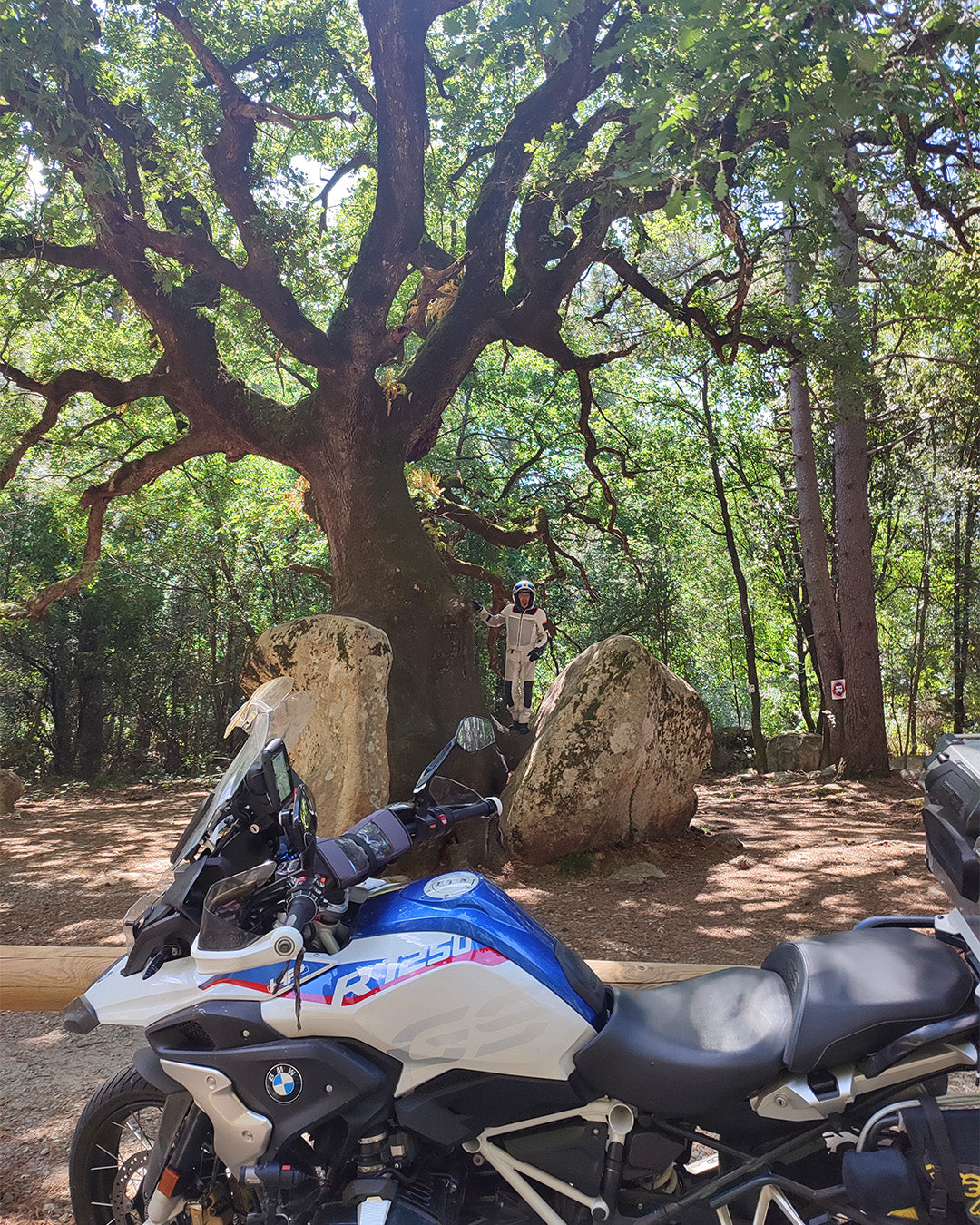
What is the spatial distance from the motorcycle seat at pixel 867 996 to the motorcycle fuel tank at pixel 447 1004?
423mm

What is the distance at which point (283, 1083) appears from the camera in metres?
1.87

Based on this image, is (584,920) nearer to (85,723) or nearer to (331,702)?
(331,702)

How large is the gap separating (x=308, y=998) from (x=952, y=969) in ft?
4.27

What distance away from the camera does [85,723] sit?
591 inches

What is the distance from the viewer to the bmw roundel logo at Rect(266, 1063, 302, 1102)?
187 centimetres

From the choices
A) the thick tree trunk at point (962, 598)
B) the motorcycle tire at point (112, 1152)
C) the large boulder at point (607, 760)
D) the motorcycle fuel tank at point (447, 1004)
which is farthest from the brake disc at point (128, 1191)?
the thick tree trunk at point (962, 598)

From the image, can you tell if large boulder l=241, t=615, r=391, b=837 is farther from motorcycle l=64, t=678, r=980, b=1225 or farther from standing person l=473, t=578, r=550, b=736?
motorcycle l=64, t=678, r=980, b=1225

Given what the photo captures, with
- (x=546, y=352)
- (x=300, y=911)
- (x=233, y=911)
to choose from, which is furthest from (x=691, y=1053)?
(x=546, y=352)

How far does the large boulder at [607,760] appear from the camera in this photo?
6648 mm

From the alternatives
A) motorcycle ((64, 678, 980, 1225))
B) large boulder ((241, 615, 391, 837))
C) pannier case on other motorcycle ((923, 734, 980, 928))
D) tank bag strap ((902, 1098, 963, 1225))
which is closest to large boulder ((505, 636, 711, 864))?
large boulder ((241, 615, 391, 837))

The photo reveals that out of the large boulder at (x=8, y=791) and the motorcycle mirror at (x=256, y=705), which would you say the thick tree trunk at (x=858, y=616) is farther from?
the motorcycle mirror at (x=256, y=705)

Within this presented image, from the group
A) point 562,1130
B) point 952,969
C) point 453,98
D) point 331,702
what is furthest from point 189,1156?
point 453,98

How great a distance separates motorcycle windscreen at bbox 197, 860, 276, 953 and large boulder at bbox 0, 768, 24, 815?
1001cm

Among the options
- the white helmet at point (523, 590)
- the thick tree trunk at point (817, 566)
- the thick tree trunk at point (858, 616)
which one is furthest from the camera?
the thick tree trunk at point (817, 566)
